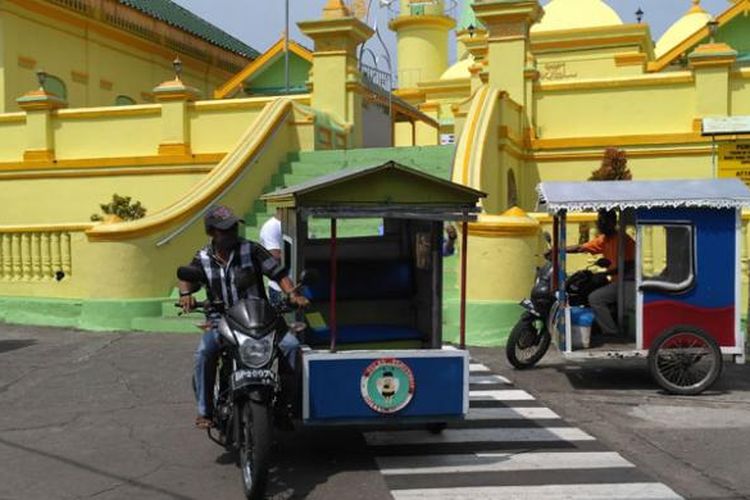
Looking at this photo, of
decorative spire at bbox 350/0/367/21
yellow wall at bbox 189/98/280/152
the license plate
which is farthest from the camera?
decorative spire at bbox 350/0/367/21

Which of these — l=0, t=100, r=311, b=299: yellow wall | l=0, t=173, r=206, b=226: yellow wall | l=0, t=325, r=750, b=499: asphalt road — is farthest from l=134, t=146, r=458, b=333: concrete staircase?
l=0, t=325, r=750, b=499: asphalt road

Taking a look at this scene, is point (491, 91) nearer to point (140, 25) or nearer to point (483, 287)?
point (483, 287)

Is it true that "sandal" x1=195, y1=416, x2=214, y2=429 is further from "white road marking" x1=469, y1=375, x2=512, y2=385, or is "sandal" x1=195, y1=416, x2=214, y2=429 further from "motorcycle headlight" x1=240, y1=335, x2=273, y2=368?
"white road marking" x1=469, y1=375, x2=512, y2=385

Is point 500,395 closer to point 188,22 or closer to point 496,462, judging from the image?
point 496,462

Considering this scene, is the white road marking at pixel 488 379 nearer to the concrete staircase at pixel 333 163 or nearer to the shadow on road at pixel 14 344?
the concrete staircase at pixel 333 163

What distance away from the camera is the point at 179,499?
18.7ft

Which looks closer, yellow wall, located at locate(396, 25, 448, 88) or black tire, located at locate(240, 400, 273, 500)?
black tire, located at locate(240, 400, 273, 500)

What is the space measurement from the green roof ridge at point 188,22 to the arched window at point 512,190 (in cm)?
1337

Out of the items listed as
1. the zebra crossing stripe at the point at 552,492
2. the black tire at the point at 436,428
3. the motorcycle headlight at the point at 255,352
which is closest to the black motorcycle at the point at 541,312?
the black tire at the point at 436,428

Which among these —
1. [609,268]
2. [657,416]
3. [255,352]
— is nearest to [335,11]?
[609,268]

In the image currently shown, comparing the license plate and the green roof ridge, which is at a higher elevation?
the green roof ridge

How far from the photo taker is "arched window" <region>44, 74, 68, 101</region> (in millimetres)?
22734

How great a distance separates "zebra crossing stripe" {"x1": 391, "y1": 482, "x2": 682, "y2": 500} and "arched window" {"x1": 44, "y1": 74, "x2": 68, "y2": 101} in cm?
1930

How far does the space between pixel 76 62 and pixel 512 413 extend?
62.6ft
